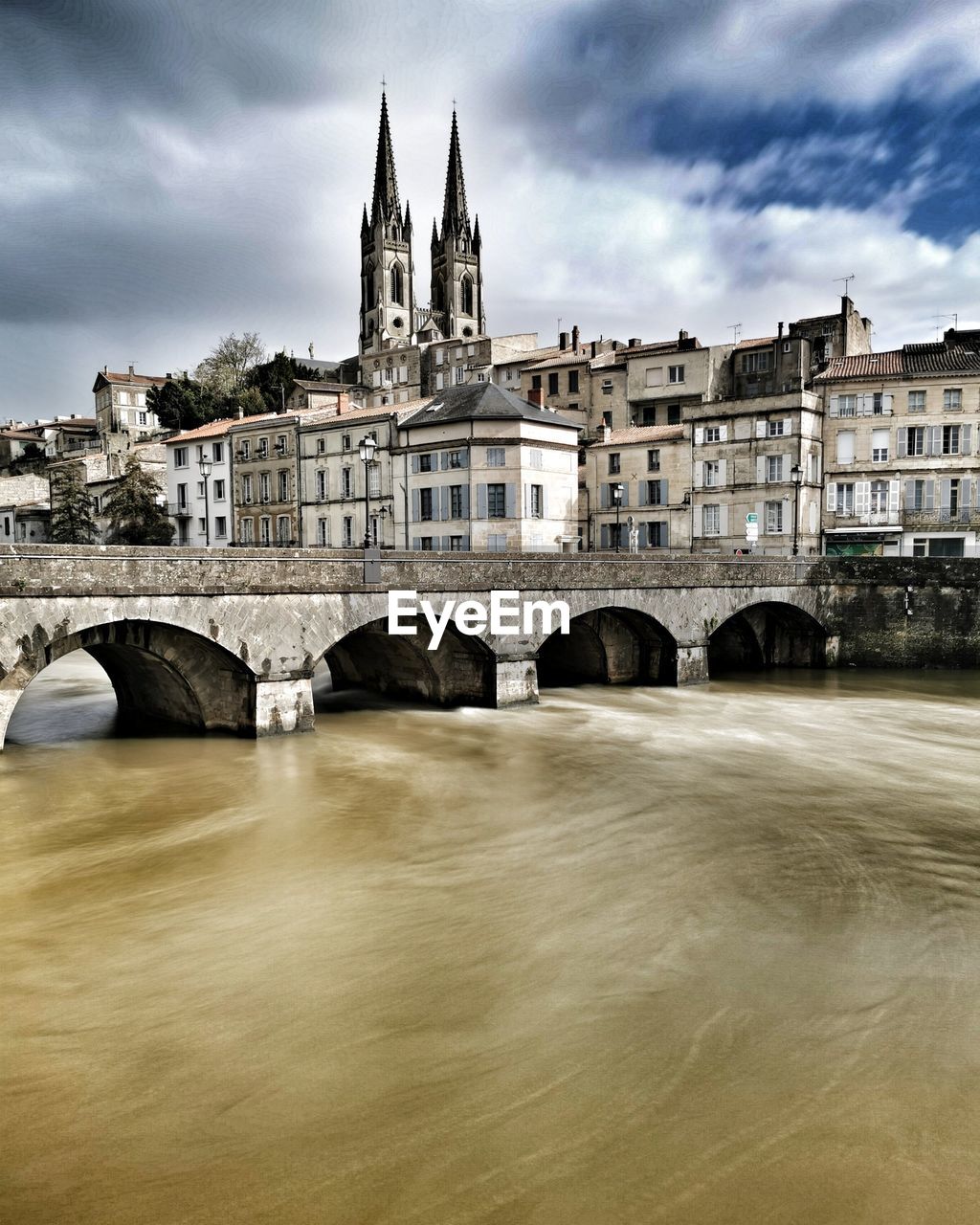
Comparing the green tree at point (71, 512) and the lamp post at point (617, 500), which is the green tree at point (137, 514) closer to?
the green tree at point (71, 512)

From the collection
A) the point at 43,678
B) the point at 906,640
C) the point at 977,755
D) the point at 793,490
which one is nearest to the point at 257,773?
the point at 977,755

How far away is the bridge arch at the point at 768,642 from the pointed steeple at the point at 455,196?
80.9m

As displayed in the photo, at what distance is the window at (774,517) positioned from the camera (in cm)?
4300

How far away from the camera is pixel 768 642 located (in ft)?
109

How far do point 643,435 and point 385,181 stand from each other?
72001mm

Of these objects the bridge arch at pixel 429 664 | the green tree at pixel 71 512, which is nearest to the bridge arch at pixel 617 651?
the bridge arch at pixel 429 664

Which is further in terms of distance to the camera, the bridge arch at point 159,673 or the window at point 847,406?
the window at point 847,406

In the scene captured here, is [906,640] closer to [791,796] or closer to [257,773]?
[791,796]

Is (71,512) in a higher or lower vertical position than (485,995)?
higher

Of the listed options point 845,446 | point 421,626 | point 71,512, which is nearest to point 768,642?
point 845,446

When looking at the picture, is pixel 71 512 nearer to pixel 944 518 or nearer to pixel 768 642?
pixel 768 642

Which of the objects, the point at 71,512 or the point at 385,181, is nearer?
the point at 71,512

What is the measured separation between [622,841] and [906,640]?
2303 centimetres

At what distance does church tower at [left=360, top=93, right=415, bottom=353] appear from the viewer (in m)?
98.6
